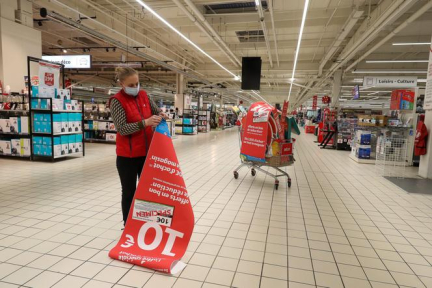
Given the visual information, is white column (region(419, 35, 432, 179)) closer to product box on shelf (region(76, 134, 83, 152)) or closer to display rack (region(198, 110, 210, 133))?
product box on shelf (region(76, 134, 83, 152))

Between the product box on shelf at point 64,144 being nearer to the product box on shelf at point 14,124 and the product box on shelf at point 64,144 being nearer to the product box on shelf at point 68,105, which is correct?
the product box on shelf at point 68,105

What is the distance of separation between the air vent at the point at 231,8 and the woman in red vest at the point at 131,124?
728 cm

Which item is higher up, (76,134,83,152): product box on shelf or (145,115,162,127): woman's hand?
(145,115,162,127): woman's hand

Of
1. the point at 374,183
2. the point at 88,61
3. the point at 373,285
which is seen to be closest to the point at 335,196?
the point at 374,183

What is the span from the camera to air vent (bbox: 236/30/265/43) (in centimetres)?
1102

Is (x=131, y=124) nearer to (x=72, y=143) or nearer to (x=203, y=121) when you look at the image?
(x=72, y=143)

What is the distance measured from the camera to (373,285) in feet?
7.34

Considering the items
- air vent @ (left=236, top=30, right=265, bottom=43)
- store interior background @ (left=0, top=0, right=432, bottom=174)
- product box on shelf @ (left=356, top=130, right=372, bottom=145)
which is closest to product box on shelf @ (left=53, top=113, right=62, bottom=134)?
store interior background @ (left=0, top=0, right=432, bottom=174)

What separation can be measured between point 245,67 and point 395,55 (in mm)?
7679

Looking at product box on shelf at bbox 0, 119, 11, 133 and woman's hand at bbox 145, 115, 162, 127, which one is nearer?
woman's hand at bbox 145, 115, 162, 127

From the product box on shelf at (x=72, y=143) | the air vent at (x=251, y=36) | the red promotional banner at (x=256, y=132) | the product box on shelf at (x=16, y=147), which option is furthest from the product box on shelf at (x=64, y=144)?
the air vent at (x=251, y=36)

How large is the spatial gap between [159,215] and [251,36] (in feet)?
33.8

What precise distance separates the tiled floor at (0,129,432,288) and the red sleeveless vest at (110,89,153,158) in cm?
101

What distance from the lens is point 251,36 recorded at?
11211 millimetres
